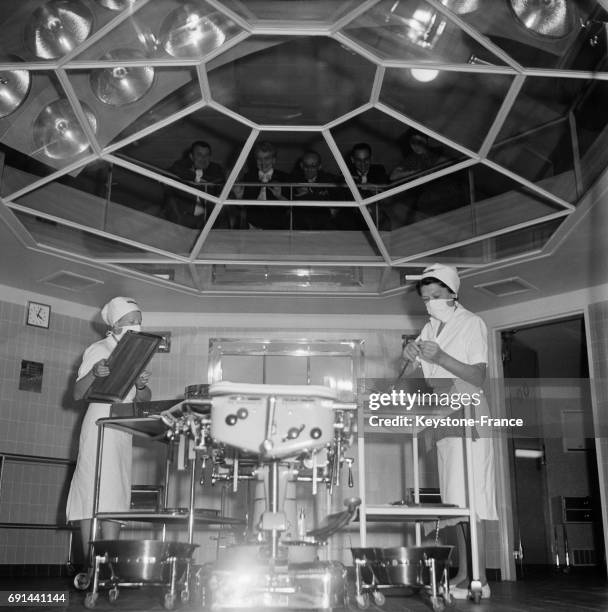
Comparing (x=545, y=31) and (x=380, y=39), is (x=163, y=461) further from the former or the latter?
(x=545, y=31)

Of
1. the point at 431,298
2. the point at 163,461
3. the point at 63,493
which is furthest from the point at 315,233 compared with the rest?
the point at 63,493

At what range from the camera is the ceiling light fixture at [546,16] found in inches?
173

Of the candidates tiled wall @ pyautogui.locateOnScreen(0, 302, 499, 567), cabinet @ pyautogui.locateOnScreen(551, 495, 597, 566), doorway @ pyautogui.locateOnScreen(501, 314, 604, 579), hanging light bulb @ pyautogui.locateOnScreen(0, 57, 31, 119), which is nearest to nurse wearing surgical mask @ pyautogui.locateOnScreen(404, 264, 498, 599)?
hanging light bulb @ pyautogui.locateOnScreen(0, 57, 31, 119)

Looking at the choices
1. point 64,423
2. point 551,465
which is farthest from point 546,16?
point 551,465

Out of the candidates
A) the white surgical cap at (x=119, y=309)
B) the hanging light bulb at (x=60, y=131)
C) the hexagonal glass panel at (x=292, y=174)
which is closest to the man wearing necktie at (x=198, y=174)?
the hexagonal glass panel at (x=292, y=174)

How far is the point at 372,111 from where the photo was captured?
555 cm

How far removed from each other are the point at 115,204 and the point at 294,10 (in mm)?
2647

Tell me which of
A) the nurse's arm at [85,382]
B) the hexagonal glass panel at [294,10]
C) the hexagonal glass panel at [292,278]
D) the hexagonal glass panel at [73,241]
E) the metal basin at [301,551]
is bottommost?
the metal basin at [301,551]

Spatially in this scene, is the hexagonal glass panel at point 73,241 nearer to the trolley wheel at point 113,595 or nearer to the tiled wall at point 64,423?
the tiled wall at point 64,423

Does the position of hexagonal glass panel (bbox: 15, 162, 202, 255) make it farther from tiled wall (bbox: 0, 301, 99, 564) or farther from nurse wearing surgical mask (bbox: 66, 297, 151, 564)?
tiled wall (bbox: 0, 301, 99, 564)

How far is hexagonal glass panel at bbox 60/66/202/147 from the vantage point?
191 inches

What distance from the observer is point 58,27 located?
4.46 metres

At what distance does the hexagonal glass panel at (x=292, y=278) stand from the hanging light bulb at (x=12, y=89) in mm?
2545

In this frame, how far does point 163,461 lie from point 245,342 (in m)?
1.52
